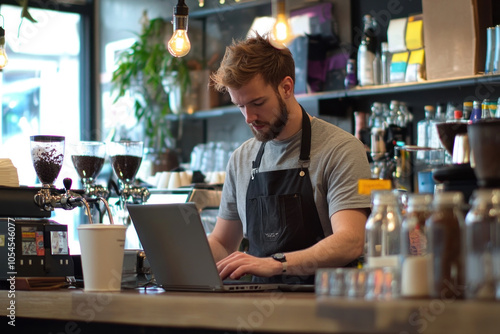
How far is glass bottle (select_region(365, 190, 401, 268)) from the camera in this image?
1594 mm

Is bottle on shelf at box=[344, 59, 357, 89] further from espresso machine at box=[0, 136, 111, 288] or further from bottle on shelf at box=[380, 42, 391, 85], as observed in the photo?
espresso machine at box=[0, 136, 111, 288]

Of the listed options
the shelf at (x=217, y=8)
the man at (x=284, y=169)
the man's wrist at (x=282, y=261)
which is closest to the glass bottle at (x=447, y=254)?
the man's wrist at (x=282, y=261)

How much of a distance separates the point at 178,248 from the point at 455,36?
99.4 inches

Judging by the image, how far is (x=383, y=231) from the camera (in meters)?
1.65

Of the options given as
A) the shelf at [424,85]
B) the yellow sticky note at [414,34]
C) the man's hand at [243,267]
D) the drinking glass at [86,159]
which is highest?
the yellow sticky note at [414,34]

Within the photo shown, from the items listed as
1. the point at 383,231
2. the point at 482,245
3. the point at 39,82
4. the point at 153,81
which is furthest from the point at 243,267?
the point at 39,82

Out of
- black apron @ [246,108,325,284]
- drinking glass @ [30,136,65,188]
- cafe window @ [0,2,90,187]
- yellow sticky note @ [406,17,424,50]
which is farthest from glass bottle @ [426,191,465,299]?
cafe window @ [0,2,90,187]

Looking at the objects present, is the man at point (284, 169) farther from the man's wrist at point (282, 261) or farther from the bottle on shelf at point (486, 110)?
the bottle on shelf at point (486, 110)

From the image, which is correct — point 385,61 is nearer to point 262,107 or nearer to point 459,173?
point 262,107

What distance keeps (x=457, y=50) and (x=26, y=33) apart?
3444 mm

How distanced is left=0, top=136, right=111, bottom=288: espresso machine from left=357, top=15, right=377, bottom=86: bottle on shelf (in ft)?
8.00

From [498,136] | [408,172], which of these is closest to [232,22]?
[408,172]

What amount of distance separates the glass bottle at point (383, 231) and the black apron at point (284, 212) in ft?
2.95

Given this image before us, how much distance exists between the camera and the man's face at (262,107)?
2.64 m
